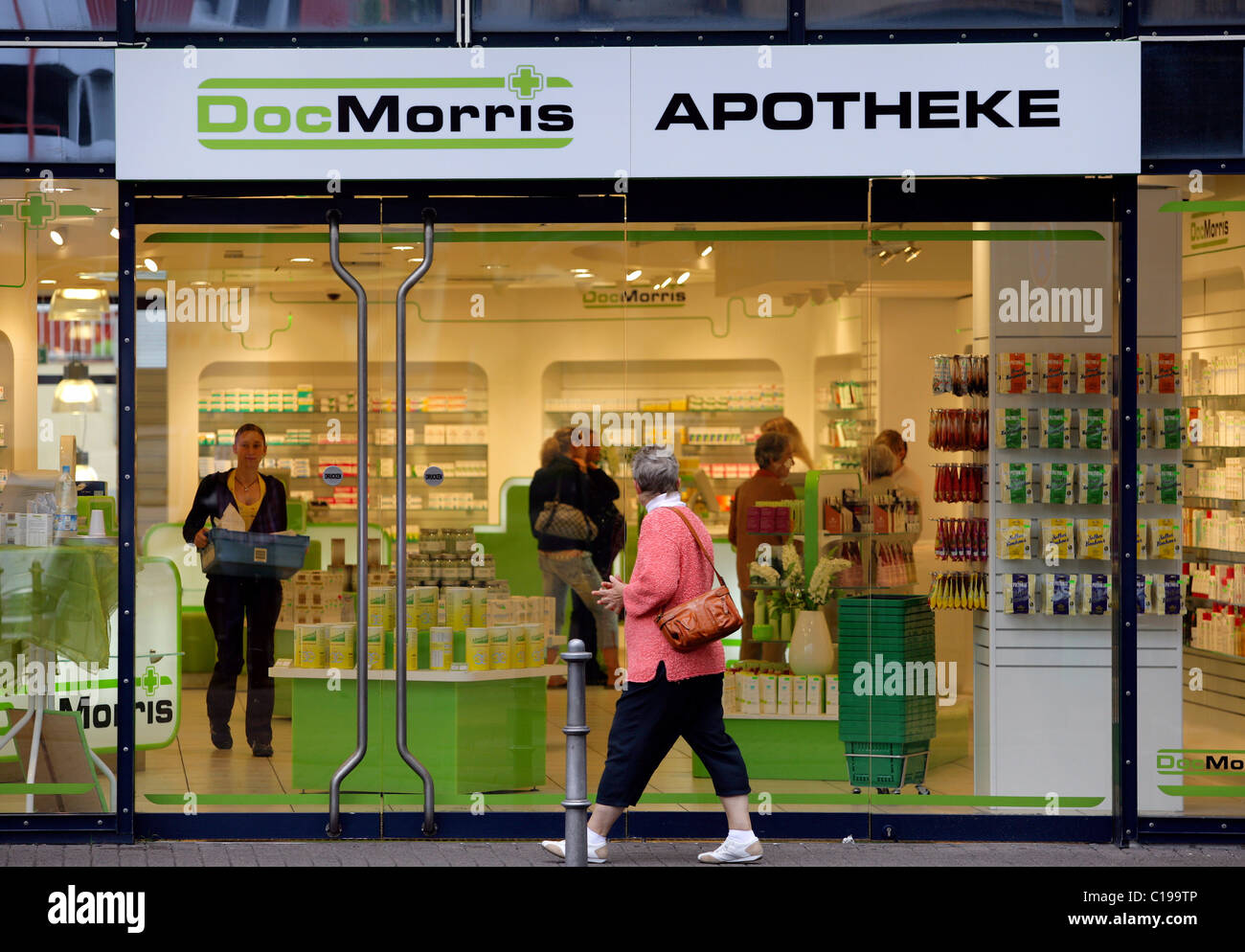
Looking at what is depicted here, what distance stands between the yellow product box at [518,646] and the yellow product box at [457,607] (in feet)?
0.73

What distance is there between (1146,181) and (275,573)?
4316 millimetres

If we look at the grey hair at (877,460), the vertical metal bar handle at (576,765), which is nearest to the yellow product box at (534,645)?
the vertical metal bar handle at (576,765)

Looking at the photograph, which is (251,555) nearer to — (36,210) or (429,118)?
(36,210)

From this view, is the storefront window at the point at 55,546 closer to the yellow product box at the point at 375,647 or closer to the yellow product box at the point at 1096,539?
the yellow product box at the point at 375,647

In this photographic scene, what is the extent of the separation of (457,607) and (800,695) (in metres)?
1.63

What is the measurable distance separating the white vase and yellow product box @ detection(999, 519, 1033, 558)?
893mm

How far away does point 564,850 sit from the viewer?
682cm

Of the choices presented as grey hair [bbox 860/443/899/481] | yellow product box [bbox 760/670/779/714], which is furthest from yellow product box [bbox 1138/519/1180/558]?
yellow product box [bbox 760/670/779/714]

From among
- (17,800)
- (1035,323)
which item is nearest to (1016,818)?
(1035,323)

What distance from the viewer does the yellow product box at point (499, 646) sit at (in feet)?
25.5

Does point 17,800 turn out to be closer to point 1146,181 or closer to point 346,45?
point 346,45

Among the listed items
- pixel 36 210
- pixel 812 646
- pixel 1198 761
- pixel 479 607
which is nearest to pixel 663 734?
pixel 812 646

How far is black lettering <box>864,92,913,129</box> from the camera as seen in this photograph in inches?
288

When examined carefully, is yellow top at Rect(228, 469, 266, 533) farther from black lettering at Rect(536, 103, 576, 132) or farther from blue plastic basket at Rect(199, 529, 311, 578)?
black lettering at Rect(536, 103, 576, 132)
